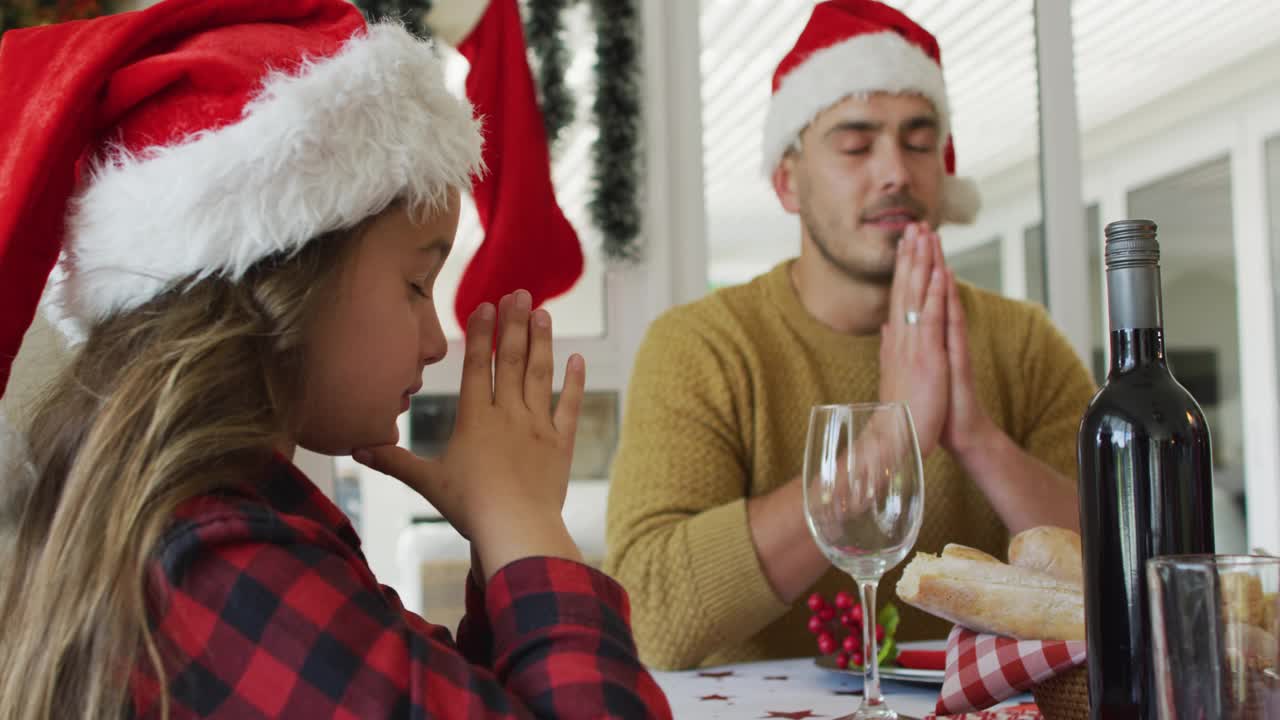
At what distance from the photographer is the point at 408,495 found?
238 cm

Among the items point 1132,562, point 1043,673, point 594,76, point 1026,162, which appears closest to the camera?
point 1132,562

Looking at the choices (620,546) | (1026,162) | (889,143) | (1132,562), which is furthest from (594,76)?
(1132,562)

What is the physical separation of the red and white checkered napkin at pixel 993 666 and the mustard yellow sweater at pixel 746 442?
55cm

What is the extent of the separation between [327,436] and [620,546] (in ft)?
2.54

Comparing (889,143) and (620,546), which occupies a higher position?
(889,143)

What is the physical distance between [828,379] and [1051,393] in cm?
37

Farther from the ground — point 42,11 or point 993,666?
point 42,11

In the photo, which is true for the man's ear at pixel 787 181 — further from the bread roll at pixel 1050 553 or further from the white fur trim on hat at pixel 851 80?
the bread roll at pixel 1050 553

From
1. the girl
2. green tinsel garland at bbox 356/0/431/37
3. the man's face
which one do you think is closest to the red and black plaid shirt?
the girl

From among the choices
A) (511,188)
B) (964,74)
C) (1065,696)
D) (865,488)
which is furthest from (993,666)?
(964,74)

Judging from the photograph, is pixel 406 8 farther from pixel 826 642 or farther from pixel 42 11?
pixel 826 642

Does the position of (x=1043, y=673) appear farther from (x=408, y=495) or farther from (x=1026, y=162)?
(x=1026, y=162)

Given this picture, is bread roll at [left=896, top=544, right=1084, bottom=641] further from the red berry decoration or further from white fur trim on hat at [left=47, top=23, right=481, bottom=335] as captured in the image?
white fur trim on hat at [left=47, top=23, right=481, bottom=335]

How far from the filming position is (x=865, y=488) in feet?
2.85
